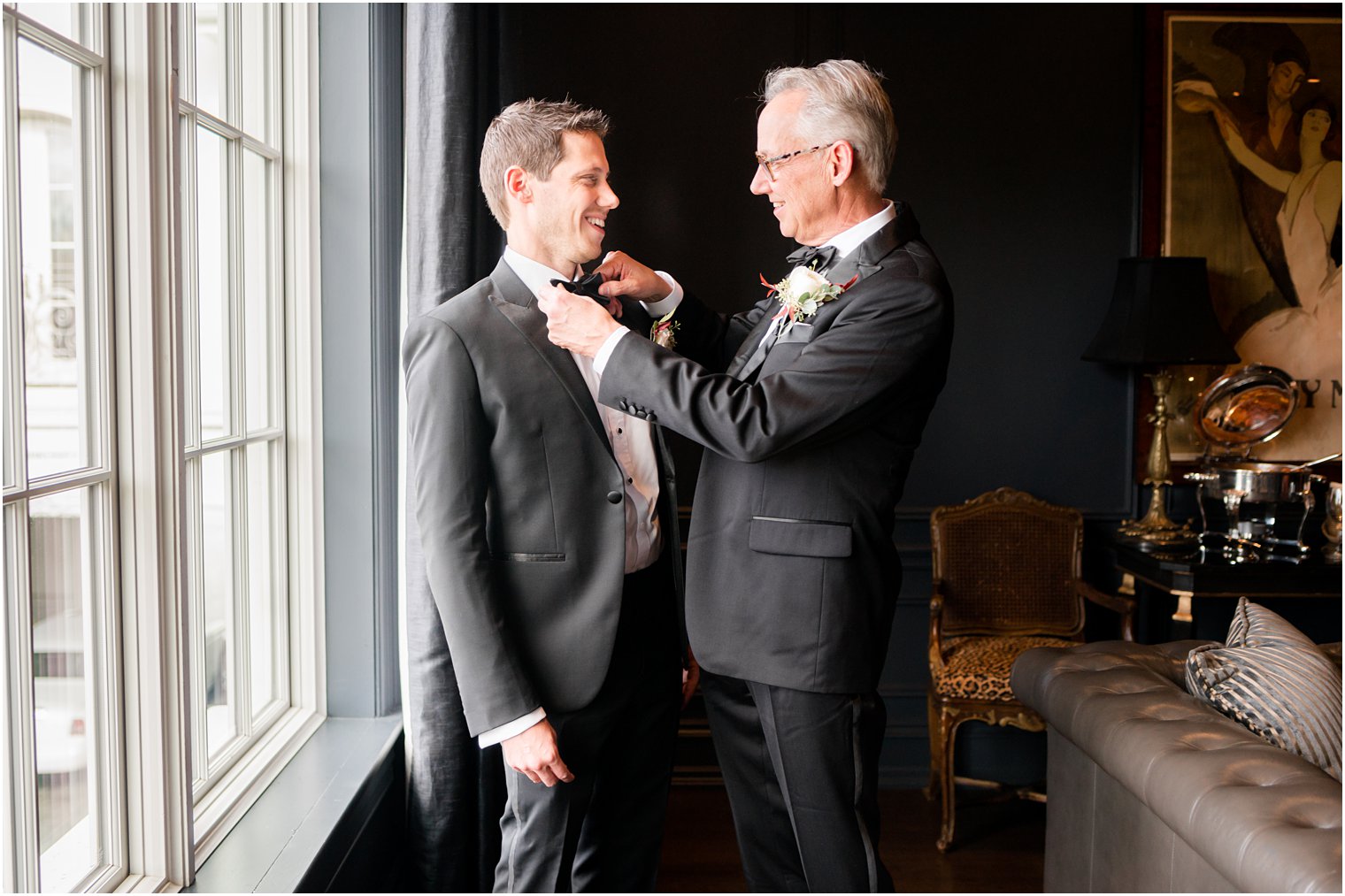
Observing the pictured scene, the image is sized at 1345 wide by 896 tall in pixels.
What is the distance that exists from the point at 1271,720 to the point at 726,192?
8.48 ft

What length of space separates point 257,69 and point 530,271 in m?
1.00

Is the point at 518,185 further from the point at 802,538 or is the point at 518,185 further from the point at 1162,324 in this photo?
the point at 1162,324

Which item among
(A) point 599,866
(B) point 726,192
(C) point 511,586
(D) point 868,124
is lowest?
(A) point 599,866

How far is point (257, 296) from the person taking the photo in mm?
2439

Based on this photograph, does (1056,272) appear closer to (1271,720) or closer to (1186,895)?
(1271,720)

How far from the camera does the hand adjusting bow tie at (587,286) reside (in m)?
1.94

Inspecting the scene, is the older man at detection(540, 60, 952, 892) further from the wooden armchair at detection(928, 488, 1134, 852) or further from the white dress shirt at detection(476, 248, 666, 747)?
the wooden armchair at detection(928, 488, 1134, 852)

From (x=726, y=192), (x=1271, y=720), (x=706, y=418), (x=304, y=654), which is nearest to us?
(x=706, y=418)

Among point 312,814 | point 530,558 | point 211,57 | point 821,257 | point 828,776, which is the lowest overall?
point 312,814

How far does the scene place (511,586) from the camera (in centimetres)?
182

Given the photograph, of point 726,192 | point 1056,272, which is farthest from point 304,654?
point 1056,272

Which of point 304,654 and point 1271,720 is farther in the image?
point 304,654

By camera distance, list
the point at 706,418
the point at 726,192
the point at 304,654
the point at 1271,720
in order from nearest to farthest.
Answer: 1. the point at 706,418
2. the point at 1271,720
3. the point at 304,654
4. the point at 726,192

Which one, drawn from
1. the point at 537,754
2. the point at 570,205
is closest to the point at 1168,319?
the point at 570,205
